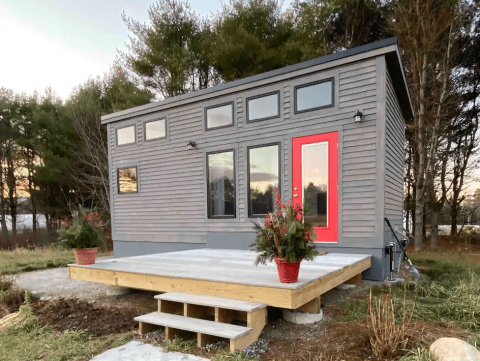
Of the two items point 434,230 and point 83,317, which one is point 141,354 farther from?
point 434,230

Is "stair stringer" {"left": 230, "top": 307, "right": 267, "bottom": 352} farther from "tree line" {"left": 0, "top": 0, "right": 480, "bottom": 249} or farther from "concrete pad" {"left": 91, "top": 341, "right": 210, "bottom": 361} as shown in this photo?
"tree line" {"left": 0, "top": 0, "right": 480, "bottom": 249}

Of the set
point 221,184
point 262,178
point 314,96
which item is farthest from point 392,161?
point 221,184

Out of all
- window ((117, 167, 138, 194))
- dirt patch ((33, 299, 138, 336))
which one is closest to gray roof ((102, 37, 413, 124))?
window ((117, 167, 138, 194))

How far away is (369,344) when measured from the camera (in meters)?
2.34

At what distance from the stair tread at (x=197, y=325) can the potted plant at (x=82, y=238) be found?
1765 millimetres

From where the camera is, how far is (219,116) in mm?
6125

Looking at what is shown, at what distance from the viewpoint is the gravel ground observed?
14.1 ft

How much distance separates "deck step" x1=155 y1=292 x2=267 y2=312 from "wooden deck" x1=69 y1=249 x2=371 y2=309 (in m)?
0.08

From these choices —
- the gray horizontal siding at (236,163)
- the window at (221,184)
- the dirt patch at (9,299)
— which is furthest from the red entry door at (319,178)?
the dirt patch at (9,299)

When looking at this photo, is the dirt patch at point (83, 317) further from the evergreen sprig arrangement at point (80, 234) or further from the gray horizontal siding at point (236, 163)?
the gray horizontal siding at point (236, 163)

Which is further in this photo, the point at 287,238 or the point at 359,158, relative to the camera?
the point at 359,158

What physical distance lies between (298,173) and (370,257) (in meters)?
1.68

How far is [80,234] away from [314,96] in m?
4.07

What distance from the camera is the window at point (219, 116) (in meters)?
5.96
